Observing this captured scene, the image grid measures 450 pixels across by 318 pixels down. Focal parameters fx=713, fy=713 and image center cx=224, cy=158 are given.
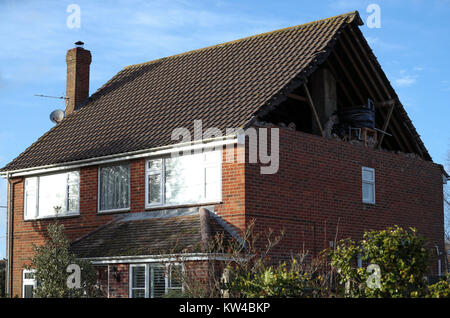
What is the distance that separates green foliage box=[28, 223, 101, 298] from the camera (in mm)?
19766

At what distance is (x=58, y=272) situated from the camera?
65.1 feet

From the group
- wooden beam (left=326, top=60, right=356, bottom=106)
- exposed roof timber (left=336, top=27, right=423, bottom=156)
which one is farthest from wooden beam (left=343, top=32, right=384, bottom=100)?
wooden beam (left=326, top=60, right=356, bottom=106)

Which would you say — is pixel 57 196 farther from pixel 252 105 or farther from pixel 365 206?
pixel 365 206

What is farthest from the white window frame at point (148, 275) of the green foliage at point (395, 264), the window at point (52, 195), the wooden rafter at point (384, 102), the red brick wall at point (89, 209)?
the wooden rafter at point (384, 102)

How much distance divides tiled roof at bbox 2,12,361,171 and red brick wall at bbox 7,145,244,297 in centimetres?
90

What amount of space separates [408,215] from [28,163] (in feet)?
45.5

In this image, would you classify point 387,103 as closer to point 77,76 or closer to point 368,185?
point 368,185

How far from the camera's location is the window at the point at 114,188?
2312 cm

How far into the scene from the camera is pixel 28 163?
85.3 feet

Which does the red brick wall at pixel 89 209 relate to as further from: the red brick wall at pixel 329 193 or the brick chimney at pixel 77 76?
the brick chimney at pixel 77 76


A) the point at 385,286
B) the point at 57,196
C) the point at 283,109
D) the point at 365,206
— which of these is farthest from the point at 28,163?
the point at 385,286

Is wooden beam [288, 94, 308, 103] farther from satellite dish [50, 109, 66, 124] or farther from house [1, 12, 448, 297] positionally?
satellite dish [50, 109, 66, 124]

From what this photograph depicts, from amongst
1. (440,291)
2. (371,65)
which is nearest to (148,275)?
(440,291)

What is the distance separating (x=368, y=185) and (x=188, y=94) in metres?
6.81
